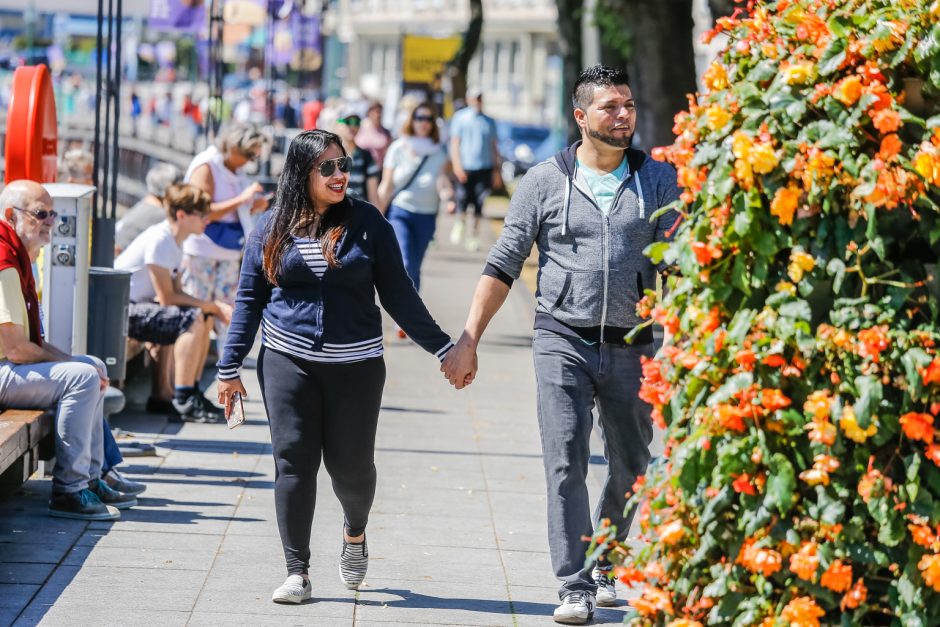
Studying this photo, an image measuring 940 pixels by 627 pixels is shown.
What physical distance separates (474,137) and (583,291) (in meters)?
14.1

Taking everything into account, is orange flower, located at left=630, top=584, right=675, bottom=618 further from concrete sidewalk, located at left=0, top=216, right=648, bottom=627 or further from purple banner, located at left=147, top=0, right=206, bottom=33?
purple banner, located at left=147, top=0, right=206, bottom=33

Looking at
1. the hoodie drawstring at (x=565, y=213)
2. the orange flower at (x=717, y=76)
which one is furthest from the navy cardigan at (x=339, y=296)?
the orange flower at (x=717, y=76)

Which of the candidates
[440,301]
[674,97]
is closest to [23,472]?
[440,301]

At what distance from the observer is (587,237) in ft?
18.2

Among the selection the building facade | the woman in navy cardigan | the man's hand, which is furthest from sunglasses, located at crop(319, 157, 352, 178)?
the building facade

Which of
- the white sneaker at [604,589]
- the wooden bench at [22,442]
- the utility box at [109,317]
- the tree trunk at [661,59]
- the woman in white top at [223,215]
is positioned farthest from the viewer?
the tree trunk at [661,59]

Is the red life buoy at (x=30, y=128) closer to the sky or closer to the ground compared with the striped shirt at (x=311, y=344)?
closer to the sky

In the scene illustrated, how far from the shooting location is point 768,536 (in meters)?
3.71

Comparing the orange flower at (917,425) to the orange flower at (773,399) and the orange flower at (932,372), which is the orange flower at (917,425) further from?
the orange flower at (773,399)

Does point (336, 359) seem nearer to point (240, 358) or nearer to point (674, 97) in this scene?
point (240, 358)

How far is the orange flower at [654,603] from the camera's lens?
390 cm

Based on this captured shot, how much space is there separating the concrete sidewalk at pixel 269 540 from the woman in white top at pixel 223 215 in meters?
0.92

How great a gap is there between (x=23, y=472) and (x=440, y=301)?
9.35 m

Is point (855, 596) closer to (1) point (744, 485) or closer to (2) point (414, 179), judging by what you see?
(1) point (744, 485)
